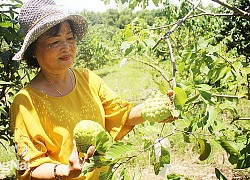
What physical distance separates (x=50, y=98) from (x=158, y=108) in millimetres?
495

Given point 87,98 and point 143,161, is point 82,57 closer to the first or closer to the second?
point 143,161

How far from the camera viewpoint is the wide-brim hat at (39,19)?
124cm

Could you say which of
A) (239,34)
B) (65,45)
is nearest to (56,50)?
(65,45)

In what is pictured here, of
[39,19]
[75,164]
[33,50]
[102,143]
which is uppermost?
[39,19]

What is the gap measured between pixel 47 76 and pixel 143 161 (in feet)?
7.74

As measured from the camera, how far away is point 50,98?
130cm

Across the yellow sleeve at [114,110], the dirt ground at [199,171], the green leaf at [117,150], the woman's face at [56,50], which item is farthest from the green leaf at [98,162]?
the dirt ground at [199,171]

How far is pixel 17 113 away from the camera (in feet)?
3.99

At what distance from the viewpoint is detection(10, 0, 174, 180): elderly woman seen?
1184 mm

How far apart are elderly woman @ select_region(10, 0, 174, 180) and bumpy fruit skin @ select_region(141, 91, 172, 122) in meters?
0.32

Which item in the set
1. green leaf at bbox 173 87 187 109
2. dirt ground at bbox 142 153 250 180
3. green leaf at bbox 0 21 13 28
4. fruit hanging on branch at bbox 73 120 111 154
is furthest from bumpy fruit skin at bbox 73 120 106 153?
dirt ground at bbox 142 153 250 180

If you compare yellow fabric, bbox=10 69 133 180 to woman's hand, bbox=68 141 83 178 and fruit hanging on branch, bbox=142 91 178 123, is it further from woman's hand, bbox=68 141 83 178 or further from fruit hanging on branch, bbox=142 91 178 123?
fruit hanging on branch, bbox=142 91 178 123

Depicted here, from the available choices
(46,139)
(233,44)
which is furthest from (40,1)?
(233,44)

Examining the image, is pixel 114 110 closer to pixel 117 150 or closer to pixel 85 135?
pixel 85 135
